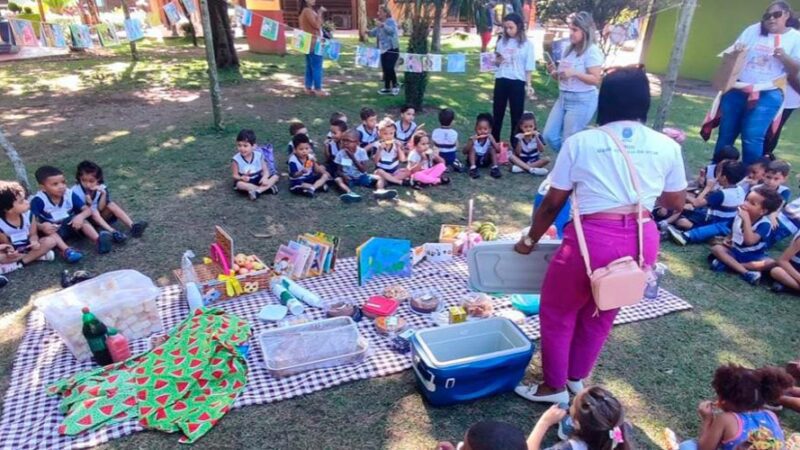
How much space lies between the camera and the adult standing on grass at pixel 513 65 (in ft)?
21.4

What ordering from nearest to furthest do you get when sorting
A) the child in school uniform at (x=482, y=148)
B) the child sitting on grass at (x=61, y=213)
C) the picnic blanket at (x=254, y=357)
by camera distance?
the picnic blanket at (x=254, y=357) → the child sitting on grass at (x=61, y=213) → the child in school uniform at (x=482, y=148)

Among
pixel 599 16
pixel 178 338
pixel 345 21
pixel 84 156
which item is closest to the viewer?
pixel 178 338

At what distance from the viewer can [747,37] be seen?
5.44 m

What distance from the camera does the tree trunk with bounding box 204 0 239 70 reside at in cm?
1158

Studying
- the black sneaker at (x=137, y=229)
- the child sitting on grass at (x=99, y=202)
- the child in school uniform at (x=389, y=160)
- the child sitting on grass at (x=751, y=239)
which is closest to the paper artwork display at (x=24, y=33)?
the child sitting on grass at (x=99, y=202)

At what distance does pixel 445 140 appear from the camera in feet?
21.7

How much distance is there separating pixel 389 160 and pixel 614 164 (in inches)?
164

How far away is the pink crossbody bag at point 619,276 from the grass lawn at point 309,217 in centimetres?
98

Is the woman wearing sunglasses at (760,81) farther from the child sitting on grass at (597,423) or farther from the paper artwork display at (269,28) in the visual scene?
the paper artwork display at (269,28)

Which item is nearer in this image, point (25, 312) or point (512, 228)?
point (25, 312)

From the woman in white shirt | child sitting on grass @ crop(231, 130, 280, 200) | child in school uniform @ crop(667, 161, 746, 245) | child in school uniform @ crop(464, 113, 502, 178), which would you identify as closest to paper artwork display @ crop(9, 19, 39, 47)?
child sitting on grass @ crop(231, 130, 280, 200)

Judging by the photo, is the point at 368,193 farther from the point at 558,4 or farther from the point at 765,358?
the point at 558,4

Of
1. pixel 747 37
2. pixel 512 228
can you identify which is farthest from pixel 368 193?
pixel 747 37

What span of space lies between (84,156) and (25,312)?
140 inches
